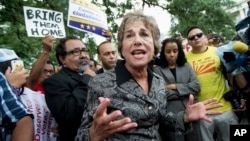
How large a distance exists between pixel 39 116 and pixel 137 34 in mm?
1379

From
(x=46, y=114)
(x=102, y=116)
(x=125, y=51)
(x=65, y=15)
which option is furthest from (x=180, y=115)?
(x=65, y=15)

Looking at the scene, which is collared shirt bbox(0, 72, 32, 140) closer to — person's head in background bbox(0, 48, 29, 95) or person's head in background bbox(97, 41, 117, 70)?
person's head in background bbox(0, 48, 29, 95)

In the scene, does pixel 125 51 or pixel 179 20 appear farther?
pixel 179 20

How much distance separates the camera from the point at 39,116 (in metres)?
2.92

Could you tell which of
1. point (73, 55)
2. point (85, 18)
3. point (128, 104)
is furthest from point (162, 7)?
point (128, 104)

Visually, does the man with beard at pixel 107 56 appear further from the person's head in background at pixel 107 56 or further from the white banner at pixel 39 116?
the white banner at pixel 39 116

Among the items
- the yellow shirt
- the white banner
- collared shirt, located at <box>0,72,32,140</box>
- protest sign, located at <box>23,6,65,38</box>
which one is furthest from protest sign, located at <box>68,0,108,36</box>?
collared shirt, located at <box>0,72,32,140</box>

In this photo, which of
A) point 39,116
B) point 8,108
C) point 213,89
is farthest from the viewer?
point 213,89

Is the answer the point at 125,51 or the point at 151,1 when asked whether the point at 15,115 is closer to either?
the point at 125,51

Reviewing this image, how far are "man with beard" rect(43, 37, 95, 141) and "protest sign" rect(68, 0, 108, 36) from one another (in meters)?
1.56

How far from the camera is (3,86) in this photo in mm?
1724

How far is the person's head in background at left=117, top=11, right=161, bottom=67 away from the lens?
206cm

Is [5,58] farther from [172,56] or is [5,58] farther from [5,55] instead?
[172,56]

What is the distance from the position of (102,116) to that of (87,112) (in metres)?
0.34
